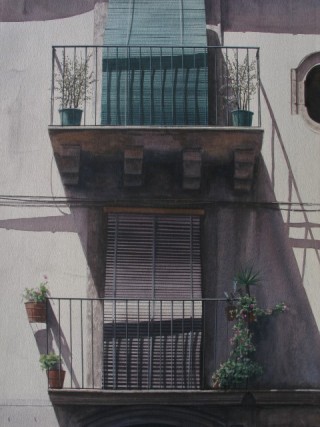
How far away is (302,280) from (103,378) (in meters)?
2.35

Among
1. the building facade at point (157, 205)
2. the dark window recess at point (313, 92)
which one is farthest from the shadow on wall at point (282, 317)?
the dark window recess at point (313, 92)

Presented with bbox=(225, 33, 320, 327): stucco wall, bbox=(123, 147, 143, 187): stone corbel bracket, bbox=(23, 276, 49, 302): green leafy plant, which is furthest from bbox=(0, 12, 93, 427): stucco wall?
bbox=(225, 33, 320, 327): stucco wall

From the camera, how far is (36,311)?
13.7m

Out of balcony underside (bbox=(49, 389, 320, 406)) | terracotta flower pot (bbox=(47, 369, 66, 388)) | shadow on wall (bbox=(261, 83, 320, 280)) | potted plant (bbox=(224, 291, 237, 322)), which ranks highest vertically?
→ shadow on wall (bbox=(261, 83, 320, 280))

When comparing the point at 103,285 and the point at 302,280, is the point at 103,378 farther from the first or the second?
the point at 302,280

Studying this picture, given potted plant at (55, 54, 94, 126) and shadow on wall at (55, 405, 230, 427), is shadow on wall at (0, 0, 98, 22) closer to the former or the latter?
potted plant at (55, 54, 94, 126)

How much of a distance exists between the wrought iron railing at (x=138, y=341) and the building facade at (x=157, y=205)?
0.02 meters

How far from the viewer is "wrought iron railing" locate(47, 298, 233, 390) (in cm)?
1357

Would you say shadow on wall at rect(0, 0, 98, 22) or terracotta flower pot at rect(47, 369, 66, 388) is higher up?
shadow on wall at rect(0, 0, 98, 22)

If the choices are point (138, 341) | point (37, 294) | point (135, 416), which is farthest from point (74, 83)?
point (135, 416)

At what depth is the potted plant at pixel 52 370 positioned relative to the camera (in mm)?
13430

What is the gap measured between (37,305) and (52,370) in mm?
707

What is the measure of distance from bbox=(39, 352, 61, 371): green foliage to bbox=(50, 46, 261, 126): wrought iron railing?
8.13ft

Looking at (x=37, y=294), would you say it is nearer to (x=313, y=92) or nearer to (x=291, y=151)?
(x=291, y=151)
